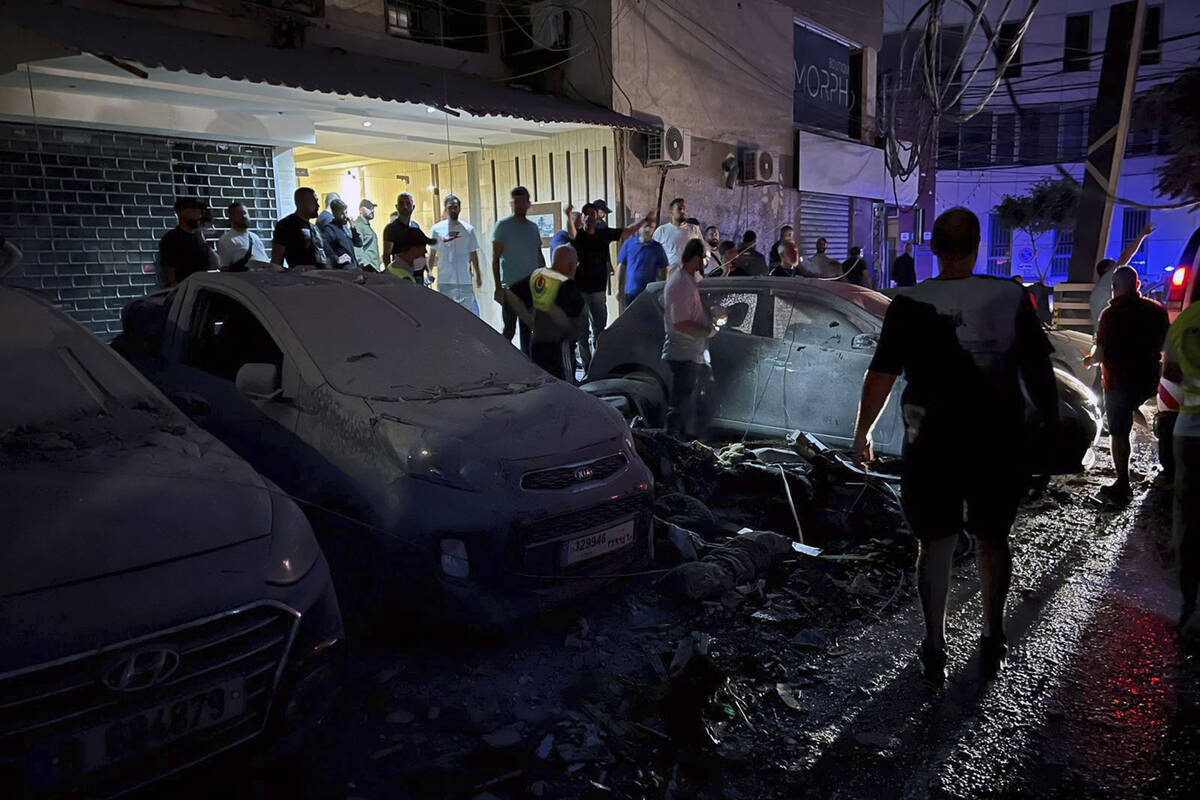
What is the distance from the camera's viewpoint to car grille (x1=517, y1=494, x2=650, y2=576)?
145 inches

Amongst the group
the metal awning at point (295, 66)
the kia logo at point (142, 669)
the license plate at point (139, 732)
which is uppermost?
the metal awning at point (295, 66)

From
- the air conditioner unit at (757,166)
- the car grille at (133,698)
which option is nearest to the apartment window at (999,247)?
the air conditioner unit at (757,166)

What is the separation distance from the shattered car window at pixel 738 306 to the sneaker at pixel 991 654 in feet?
12.8

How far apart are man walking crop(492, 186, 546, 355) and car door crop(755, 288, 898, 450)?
2.93 meters

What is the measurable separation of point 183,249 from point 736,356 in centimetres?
499

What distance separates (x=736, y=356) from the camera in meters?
7.14

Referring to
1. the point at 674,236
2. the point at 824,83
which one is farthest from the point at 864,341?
the point at 824,83

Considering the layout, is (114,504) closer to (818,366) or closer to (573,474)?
(573,474)

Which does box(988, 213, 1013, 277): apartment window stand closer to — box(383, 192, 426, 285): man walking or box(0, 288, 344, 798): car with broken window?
box(383, 192, 426, 285): man walking

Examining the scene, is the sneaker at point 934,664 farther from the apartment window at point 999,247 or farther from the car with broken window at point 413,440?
the apartment window at point 999,247

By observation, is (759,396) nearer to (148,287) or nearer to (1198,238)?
(1198,238)

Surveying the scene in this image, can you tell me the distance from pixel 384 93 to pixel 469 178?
4.50 metres

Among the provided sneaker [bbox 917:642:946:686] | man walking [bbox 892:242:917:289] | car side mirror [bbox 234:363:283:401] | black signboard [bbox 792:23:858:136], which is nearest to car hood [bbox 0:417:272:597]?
car side mirror [bbox 234:363:283:401]

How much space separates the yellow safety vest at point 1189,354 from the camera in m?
3.88
